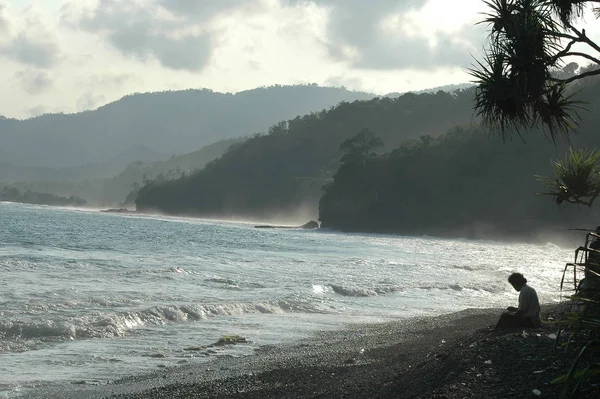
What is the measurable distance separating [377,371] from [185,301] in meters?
9.58

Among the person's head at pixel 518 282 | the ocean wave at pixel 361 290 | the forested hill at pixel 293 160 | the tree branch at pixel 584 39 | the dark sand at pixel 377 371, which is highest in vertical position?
the forested hill at pixel 293 160

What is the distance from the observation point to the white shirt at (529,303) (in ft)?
31.7

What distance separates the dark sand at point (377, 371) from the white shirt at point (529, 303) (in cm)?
23

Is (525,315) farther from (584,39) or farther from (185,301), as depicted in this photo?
(185,301)

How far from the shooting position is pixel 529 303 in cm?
966

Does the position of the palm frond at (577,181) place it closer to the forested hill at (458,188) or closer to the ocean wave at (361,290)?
the ocean wave at (361,290)

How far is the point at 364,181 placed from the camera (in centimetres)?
9600

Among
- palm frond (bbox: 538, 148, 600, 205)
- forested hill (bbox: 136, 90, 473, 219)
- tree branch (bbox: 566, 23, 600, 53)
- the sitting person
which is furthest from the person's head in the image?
forested hill (bbox: 136, 90, 473, 219)

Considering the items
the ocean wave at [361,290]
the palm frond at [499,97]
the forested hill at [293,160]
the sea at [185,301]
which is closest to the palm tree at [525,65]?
the palm frond at [499,97]

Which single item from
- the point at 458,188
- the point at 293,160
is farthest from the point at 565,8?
the point at 293,160

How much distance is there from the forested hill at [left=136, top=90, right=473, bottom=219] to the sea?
95071mm

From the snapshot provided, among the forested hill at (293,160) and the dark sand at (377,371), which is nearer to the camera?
the dark sand at (377,371)

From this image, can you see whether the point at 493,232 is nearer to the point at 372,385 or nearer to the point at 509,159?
the point at 509,159

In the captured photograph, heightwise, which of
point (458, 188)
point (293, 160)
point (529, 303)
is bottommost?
point (529, 303)
